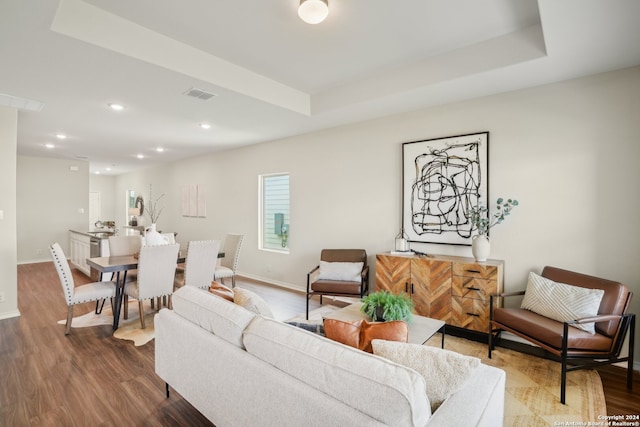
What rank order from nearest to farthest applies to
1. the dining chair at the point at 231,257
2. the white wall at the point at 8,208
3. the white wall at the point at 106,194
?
1. the white wall at the point at 8,208
2. the dining chair at the point at 231,257
3. the white wall at the point at 106,194

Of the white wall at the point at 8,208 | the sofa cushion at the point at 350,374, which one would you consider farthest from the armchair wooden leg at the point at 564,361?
the white wall at the point at 8,208

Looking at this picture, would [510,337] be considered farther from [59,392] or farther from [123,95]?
[123,95]

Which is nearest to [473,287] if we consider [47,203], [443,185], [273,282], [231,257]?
[443,185]

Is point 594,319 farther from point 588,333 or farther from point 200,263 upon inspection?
point 200,263

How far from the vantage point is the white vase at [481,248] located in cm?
329

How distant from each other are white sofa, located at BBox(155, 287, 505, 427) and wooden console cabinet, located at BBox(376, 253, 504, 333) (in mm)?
1796

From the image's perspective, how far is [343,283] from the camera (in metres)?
3.93

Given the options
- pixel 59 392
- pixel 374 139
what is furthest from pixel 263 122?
pixel 59 392

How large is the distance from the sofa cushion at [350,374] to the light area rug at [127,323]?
2.45 metres

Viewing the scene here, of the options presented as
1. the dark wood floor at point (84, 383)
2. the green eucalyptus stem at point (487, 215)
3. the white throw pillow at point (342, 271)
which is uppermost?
the green eucalyptus stem at point (487, 215)

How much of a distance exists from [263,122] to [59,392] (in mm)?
3544

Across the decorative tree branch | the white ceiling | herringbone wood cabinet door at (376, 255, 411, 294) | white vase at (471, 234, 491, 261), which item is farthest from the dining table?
the decorative tree branch

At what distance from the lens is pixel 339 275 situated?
4062 millimetres

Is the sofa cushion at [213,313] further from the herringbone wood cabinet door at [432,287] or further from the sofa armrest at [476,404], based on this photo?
the herringbone wood cabinet door at [432,287]
